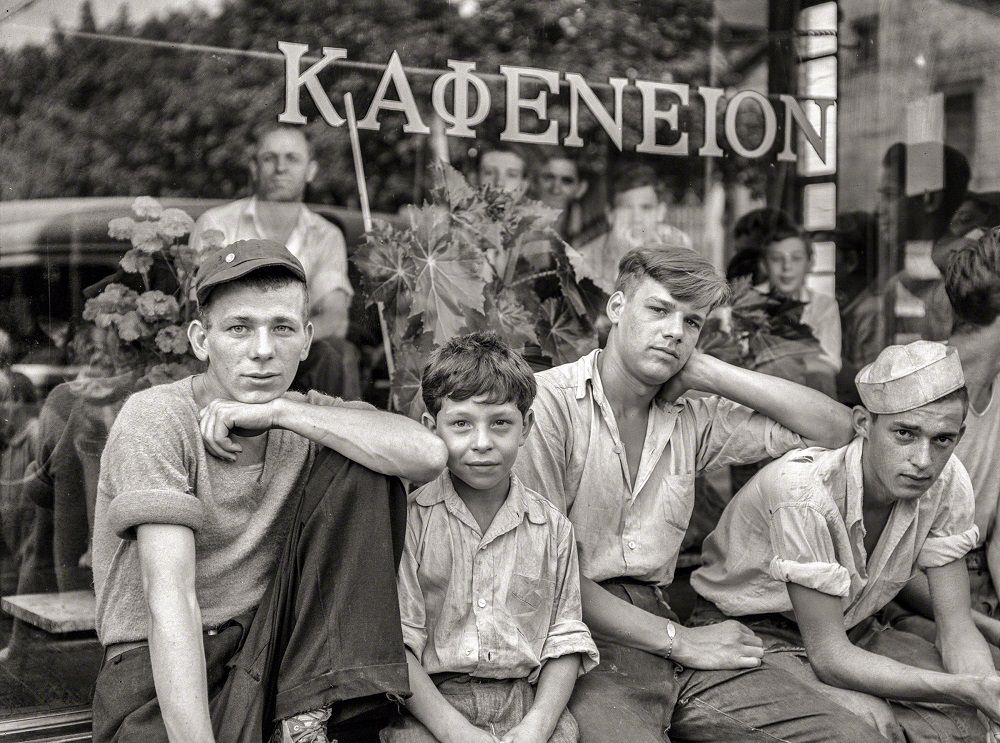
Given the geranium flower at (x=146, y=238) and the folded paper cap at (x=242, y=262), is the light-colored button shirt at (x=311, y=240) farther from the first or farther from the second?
the folded paper cap at (x=242, y=262)

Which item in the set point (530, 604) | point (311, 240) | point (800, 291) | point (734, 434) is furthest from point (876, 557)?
point (311, 240)

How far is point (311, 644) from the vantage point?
237 centimetres

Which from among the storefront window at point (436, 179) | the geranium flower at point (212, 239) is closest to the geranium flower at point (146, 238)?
the storefront window at point (436, 179)

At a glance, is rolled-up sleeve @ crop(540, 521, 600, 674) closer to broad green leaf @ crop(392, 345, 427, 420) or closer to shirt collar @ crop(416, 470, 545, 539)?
shirt collar @ crop(416, 470, 545, 539)

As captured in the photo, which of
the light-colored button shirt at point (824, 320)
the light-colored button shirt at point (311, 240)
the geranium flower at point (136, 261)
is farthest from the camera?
the light-colored button shirt at point (824, 320)

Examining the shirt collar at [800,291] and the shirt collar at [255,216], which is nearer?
the shirt collar at [255,216]

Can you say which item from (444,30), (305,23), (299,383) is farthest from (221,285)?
(444,30)

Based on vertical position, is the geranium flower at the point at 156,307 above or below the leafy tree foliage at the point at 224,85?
below

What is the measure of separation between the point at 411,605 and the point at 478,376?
0.55 m

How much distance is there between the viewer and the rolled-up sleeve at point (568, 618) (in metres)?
2.67

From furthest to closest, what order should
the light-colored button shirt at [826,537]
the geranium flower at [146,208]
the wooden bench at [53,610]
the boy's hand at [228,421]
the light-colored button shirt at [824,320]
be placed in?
the light-colored button shirt at [824,320] < the geranium flower at [146,208] < the wooden bench at [53,610] < the light-colored button shirt at [826,537] < the boy's hand at [228,421]

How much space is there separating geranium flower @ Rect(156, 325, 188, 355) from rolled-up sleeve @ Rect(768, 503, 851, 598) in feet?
6.23

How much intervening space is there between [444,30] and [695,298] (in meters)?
2.20

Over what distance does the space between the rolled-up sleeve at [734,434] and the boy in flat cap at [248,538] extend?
1005 mm
